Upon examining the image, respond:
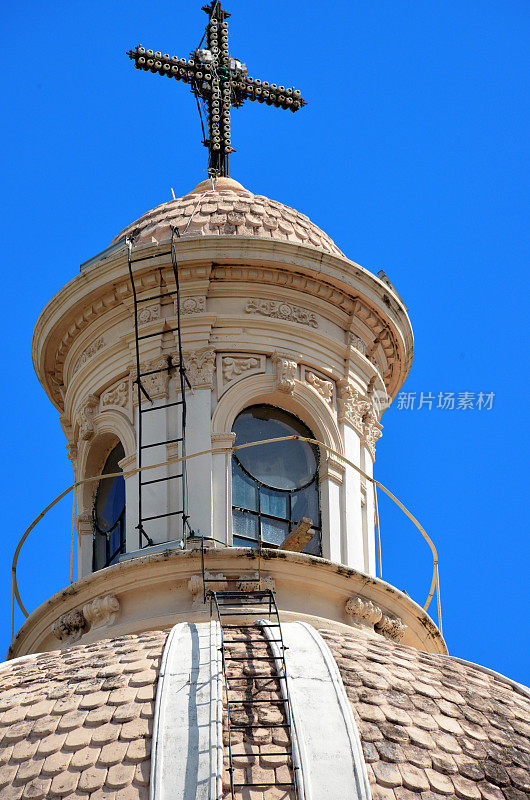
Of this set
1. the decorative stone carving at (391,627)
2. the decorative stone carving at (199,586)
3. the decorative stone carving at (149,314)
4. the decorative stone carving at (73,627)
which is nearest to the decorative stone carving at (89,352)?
the decorative stone carving at (149,314)

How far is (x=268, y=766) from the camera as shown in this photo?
1591 cm

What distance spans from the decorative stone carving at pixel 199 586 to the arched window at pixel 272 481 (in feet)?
3.84

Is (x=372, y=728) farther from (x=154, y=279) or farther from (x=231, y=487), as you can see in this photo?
(x=154, y=279)

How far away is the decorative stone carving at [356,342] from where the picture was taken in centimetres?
2326

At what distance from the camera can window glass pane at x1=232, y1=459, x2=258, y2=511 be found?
70.6ft

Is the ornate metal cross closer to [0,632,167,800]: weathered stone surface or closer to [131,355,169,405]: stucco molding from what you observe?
[131,355,169,405]: stucco molding

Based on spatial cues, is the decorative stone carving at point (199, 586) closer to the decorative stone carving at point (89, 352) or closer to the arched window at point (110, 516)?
the arched window at point (110, 516)

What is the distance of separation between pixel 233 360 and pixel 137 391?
1.21 metres

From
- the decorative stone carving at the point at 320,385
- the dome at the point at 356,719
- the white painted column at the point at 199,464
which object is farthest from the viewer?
the decorative stone carving at the point at 320,385

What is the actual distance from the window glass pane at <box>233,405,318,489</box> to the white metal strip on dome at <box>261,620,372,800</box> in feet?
12.6

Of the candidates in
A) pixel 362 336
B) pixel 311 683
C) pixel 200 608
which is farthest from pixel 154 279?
pixel 311 683

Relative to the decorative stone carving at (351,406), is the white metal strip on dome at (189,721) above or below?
below

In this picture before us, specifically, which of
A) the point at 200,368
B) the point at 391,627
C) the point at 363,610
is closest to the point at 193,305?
the point at 200,368

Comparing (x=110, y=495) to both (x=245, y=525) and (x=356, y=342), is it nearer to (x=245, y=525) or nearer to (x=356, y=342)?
(x=245, y=525)
